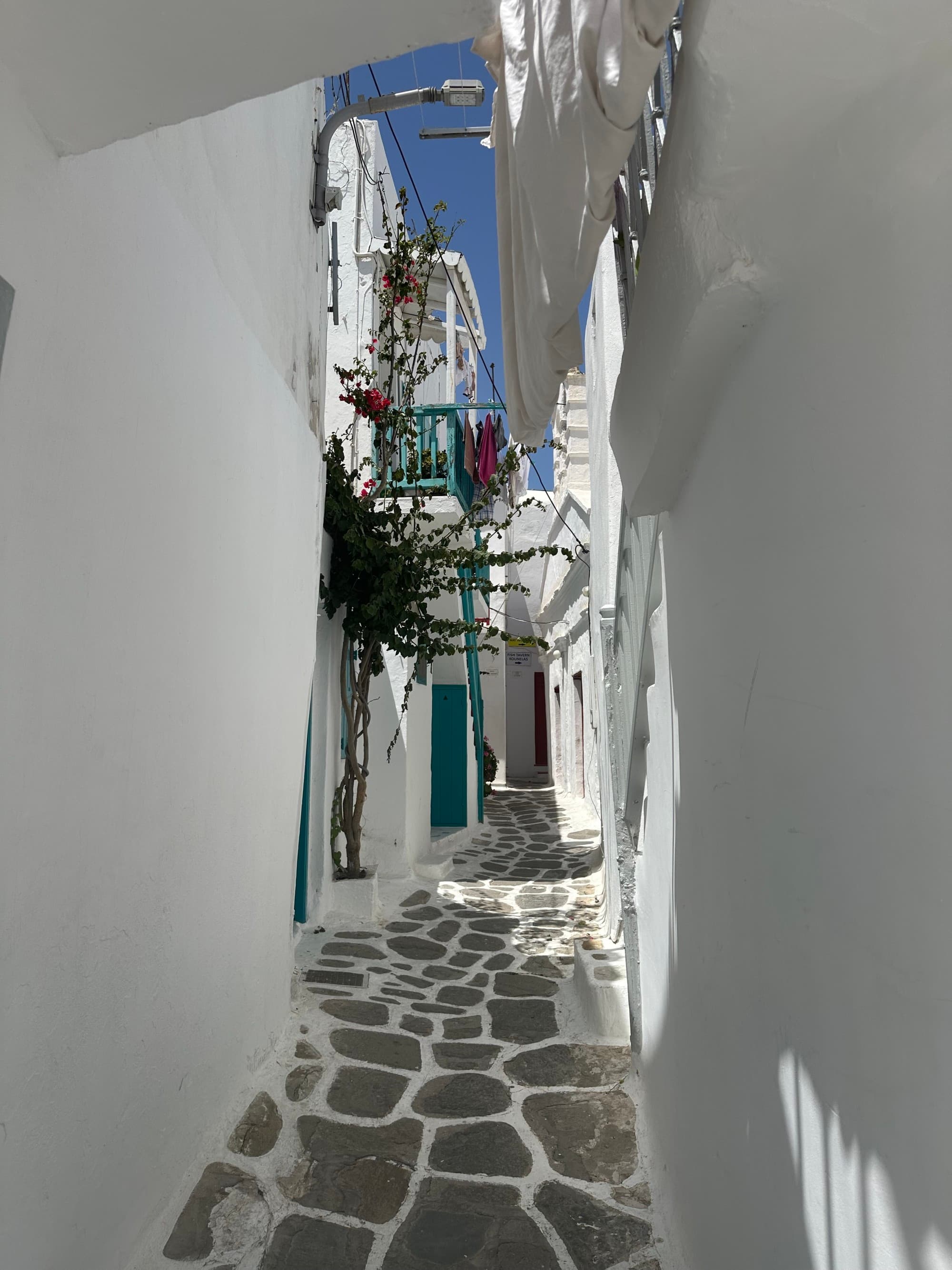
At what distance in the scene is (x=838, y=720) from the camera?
139cm

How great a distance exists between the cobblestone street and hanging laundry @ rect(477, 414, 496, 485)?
22.1ft

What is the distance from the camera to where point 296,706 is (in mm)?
4453

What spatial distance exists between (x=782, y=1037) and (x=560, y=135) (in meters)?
1.81

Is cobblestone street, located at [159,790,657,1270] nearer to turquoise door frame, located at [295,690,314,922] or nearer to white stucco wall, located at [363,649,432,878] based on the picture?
turquoise door frame, located at [295,690,314,922]

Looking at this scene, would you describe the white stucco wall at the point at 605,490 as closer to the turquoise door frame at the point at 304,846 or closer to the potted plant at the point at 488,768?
the turquoise door frame at the point at 304,846

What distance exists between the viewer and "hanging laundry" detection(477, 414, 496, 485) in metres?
11.2

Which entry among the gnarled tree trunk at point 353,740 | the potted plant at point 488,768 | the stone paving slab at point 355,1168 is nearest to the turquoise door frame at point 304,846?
the gnarled tree trunk at point 353,740

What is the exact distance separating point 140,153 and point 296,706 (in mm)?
2634

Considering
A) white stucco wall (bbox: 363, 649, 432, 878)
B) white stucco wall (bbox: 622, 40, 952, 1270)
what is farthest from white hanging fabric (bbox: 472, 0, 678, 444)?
white stucco wall (bbox: 363, 649, 432, 878)

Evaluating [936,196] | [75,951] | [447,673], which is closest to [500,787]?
[447,673]

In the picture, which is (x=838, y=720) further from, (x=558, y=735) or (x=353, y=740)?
(x=558, y=735)

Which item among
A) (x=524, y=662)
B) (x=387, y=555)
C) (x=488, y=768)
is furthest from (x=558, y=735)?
(x=387, y=555)

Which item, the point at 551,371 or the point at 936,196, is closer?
the point at 936,196

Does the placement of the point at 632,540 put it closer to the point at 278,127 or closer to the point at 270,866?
the point at 270,866
